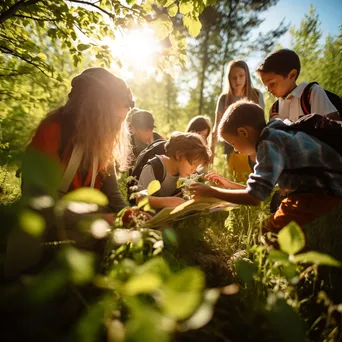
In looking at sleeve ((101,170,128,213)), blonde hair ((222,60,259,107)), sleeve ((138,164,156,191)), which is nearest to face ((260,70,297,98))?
blonde hair ((222,60,259,107))

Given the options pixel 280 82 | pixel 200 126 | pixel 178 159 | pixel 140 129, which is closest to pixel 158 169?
pixel 178 159

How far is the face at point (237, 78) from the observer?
4.02 metres

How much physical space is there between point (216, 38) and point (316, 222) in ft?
50.6

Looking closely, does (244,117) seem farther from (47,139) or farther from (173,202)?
(47,139)

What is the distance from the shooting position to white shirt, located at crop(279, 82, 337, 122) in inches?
92.8

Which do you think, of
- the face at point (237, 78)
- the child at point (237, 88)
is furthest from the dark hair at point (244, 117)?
the face at point (237, 78)

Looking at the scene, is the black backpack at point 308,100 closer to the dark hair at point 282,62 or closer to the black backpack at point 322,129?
the dark hair at point 282,62

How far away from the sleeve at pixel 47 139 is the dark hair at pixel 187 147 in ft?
4.45

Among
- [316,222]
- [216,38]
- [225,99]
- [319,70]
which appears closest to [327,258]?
[316,222]

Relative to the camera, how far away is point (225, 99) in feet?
13.7

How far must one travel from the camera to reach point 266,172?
1511 mm

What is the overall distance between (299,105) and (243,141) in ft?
3.80

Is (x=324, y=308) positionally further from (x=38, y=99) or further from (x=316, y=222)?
(x=38, y=99)

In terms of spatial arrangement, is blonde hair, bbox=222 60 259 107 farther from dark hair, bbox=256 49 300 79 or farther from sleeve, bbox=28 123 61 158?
sleeve, bbox=28 123 61 158
